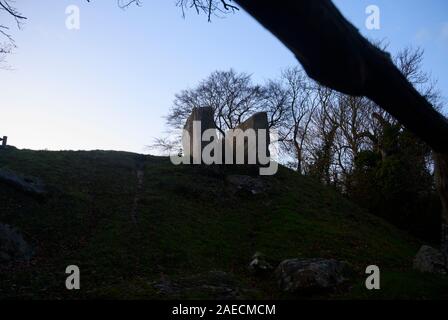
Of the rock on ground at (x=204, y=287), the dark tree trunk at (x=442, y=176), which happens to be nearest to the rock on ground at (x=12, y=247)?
the rock on ground at (x=204, y=287)

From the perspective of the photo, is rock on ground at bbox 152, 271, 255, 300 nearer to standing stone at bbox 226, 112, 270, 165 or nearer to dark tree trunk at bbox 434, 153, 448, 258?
dark tree trunk at bbox 434, 153, 448, 258

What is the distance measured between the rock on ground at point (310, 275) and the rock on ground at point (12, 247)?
7.40 meters

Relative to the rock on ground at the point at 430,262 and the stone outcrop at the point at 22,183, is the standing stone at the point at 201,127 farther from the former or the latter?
the rock on ground at the point at 430,262

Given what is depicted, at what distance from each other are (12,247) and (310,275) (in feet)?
28.0

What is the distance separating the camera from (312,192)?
73.5 feet

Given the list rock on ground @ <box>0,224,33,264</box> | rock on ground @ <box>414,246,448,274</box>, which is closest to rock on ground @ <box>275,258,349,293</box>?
rock on ground @ <box>414,246,448,274</box>

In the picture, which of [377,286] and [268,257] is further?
[268,257]

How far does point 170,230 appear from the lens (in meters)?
14.5

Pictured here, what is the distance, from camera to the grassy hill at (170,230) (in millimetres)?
9625

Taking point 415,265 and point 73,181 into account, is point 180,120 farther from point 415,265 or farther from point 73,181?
point 415,265

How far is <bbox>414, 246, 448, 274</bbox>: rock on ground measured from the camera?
12.1m
